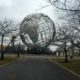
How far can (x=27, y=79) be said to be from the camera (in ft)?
62.3

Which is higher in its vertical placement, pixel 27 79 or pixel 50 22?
pixel 50 22

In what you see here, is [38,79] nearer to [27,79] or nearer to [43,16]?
[27,79]

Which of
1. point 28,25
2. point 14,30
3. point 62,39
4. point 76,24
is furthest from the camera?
point 14,30

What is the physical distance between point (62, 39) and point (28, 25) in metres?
7.41

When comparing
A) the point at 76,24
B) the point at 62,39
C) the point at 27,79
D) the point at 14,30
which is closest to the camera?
the point at 27,79

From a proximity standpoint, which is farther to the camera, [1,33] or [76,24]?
[1,33]

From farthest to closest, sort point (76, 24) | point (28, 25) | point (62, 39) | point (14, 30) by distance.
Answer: point (14, 30) < point (28, 25) < point (62, 39) < point (76, 24)

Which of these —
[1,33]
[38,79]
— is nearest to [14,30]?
[1,33]

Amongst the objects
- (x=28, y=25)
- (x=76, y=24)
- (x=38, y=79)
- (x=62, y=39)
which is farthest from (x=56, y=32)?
(x=38, y=79)

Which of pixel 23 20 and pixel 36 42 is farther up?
pixel 23 20

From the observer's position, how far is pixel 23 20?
58.0 m

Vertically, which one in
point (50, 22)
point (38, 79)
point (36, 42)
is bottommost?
point (38, 79)

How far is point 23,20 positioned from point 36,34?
4.83 metres

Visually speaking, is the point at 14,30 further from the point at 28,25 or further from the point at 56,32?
the point at 56,32
